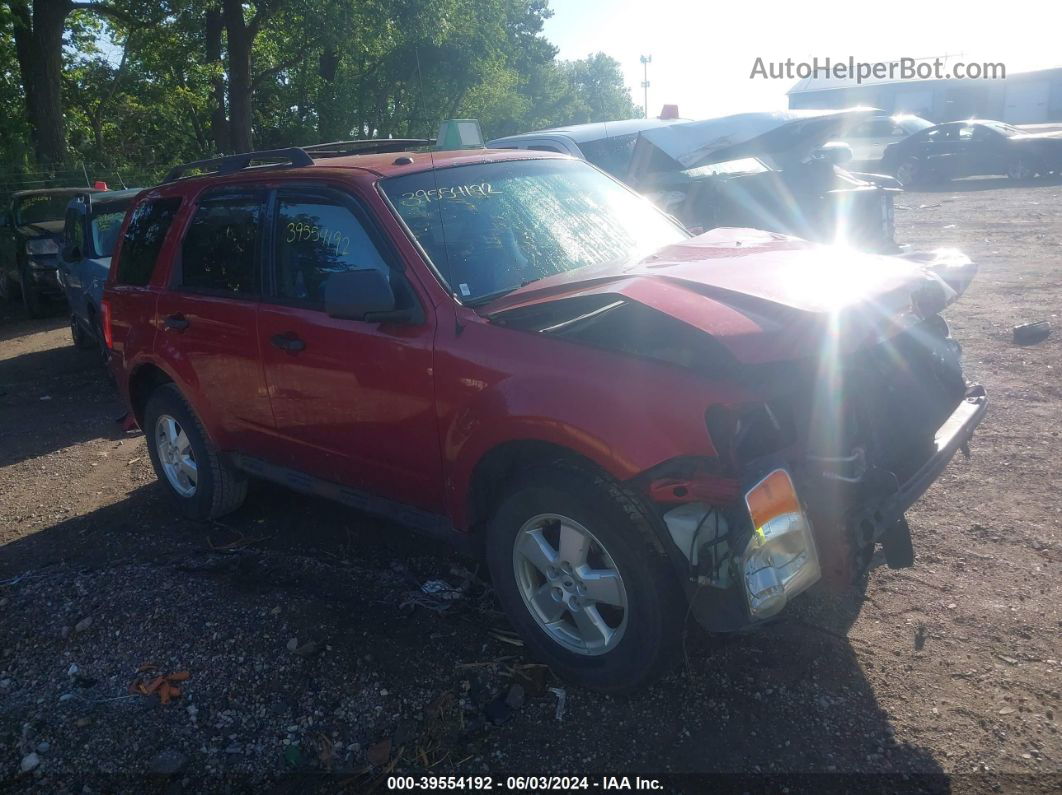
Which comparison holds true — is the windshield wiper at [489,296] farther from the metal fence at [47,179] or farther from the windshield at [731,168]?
the metal fence at [47,179]

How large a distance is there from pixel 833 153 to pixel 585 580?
301 inches

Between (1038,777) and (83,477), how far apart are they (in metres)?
6.11

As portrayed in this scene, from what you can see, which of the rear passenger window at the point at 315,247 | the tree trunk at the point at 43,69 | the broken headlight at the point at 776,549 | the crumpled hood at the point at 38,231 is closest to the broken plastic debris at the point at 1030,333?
the broken headlight at the point at 776,549

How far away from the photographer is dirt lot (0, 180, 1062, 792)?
3.12 m

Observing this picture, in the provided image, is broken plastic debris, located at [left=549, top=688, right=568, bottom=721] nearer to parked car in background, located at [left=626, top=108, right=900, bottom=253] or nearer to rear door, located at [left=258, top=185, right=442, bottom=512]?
rear door, located at [left=258, top=185, right=442, bottom=512]

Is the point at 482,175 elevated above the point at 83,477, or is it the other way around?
the point at 482,175

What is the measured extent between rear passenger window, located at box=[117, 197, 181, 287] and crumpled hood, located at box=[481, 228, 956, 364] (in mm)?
2588

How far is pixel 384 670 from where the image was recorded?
3688mm

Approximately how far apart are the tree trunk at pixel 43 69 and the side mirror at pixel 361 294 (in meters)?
17.1

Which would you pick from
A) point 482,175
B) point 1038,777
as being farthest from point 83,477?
point 1038,777

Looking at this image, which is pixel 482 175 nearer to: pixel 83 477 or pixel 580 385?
pixel 580 385

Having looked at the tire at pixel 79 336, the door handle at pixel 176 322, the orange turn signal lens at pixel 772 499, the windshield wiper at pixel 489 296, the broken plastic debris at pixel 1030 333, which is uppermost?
the windshield wiper at pixel 489 296

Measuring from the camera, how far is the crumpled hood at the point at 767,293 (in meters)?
3.18

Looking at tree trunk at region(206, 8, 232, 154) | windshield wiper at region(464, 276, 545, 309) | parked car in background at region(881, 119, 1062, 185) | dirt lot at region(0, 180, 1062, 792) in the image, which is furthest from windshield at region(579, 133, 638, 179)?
parked car in background at region(881, 119, 1062, 185)
